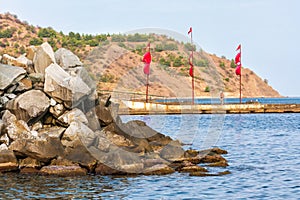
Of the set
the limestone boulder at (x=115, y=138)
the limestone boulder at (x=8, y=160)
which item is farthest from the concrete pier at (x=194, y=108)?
the limestone boulder at (x=8, y=160)

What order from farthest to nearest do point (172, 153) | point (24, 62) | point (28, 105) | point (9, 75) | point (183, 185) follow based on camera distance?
point (24, 62) < point (9, 75) < point (28, 105) < point (172, 153) < point (183, 185)

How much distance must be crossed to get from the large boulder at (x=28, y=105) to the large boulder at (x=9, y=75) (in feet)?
4.01

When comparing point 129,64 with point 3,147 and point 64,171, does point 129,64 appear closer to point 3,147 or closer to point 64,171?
point 3,147

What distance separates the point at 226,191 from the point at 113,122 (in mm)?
12901

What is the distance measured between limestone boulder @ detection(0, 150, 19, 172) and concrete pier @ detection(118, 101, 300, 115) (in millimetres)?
Answer: 45177

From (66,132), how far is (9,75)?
536 cm

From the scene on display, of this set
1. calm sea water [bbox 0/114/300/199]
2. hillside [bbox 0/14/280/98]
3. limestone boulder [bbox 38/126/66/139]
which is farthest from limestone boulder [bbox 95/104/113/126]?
hillside [bbox 0/14/280/98]

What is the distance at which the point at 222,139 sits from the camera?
47469 millimetres

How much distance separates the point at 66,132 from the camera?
3033 cm

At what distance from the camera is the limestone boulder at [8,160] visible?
2788 centimetres

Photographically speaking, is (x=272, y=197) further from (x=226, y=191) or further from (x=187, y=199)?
(x=187, y=199)

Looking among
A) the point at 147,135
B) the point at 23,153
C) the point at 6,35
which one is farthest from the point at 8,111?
the point at 6,35

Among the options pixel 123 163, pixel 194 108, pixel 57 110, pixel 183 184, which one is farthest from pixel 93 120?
pixel 194 108

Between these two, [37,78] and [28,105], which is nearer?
[28,105]
